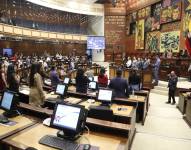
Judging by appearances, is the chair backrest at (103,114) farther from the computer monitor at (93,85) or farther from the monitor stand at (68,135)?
the computer monitor at (93,85)

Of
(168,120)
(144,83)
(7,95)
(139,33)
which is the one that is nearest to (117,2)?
(139,33)

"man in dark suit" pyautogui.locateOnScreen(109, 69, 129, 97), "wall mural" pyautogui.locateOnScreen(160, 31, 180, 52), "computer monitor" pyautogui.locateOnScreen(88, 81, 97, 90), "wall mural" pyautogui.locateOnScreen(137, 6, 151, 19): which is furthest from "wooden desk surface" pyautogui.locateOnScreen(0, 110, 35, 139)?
"wall mural" pyautogui.locateOnScreen(137, 6, 151, 19)

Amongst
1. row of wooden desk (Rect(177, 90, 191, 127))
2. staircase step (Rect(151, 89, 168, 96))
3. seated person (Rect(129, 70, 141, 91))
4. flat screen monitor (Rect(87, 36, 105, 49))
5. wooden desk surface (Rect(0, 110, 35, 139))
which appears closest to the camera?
wooden desk surface (Rect(0, 110, 35, 139))

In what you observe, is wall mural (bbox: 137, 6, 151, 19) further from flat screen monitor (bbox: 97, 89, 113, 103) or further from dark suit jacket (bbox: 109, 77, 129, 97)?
flat screen monitor (bbox: 97, 89, 113, 103)

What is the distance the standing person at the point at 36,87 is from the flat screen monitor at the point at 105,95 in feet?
4.26

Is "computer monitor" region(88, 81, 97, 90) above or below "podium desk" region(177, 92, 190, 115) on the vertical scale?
above

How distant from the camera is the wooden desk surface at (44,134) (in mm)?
2879

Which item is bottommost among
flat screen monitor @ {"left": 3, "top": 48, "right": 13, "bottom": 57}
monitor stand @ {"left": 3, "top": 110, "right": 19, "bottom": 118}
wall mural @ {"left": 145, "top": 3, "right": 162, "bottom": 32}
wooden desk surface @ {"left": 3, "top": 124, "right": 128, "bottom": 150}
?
wooden desk surface @ {"left": 3, "top": 124, "right": 128, "bottom": 150}

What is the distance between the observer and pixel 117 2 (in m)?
21.7

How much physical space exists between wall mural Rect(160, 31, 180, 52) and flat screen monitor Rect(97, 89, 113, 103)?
416 inches

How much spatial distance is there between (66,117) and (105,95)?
6.86 ft

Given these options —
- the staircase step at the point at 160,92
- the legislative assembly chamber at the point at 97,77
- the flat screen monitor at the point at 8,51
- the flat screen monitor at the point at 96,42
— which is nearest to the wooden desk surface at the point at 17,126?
the legislative assembly chamber at the point at 97,77

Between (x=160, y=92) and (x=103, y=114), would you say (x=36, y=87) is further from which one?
(x=160, y=92)

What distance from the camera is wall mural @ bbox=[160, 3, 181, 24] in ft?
47.0
